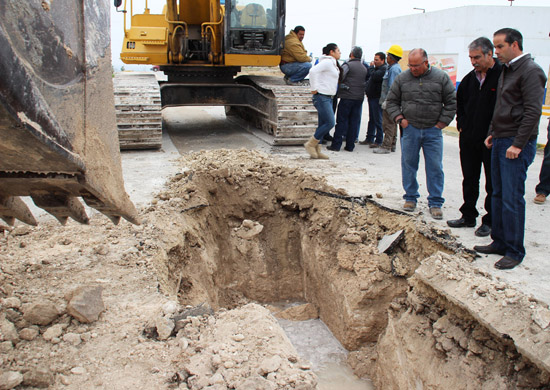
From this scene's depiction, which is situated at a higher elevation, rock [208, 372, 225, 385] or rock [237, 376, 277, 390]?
rock [237, 376, 277, 390]

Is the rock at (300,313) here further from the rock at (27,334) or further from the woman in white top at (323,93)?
the rock at (27,334)

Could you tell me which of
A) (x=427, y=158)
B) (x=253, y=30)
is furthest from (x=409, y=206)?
(x=253, y=30)

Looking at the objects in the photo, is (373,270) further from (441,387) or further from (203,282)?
(203,282)

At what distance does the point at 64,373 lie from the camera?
2494 mm

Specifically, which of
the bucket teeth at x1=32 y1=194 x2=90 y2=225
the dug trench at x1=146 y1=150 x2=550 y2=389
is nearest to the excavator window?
the dug trench at x1=146 y1=150 x2=550 y2=389

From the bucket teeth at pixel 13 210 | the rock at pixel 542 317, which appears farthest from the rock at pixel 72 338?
the rock at pixel 542 317

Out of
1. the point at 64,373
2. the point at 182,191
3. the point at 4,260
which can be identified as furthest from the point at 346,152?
the point at 64,373

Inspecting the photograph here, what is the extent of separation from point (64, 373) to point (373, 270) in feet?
9.39

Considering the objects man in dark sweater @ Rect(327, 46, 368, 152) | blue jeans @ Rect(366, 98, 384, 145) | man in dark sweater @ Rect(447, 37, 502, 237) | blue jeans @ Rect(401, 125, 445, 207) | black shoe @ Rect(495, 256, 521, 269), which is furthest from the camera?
blue jeans @ Rect(366, 98, 384, 145)

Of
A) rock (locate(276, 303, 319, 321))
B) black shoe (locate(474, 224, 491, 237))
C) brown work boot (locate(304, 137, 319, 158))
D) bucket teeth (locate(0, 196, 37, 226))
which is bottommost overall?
rock (locate(276, 303, 319, 321))

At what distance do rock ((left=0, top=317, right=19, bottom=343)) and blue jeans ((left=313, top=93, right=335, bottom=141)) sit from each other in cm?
560

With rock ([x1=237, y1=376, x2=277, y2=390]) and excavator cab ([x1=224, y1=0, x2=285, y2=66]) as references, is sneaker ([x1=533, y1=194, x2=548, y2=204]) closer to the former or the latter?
rock ([x1=237, y1=376, x2=277, y2=390])

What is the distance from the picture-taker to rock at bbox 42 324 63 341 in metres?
2.70

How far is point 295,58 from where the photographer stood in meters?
9.79
